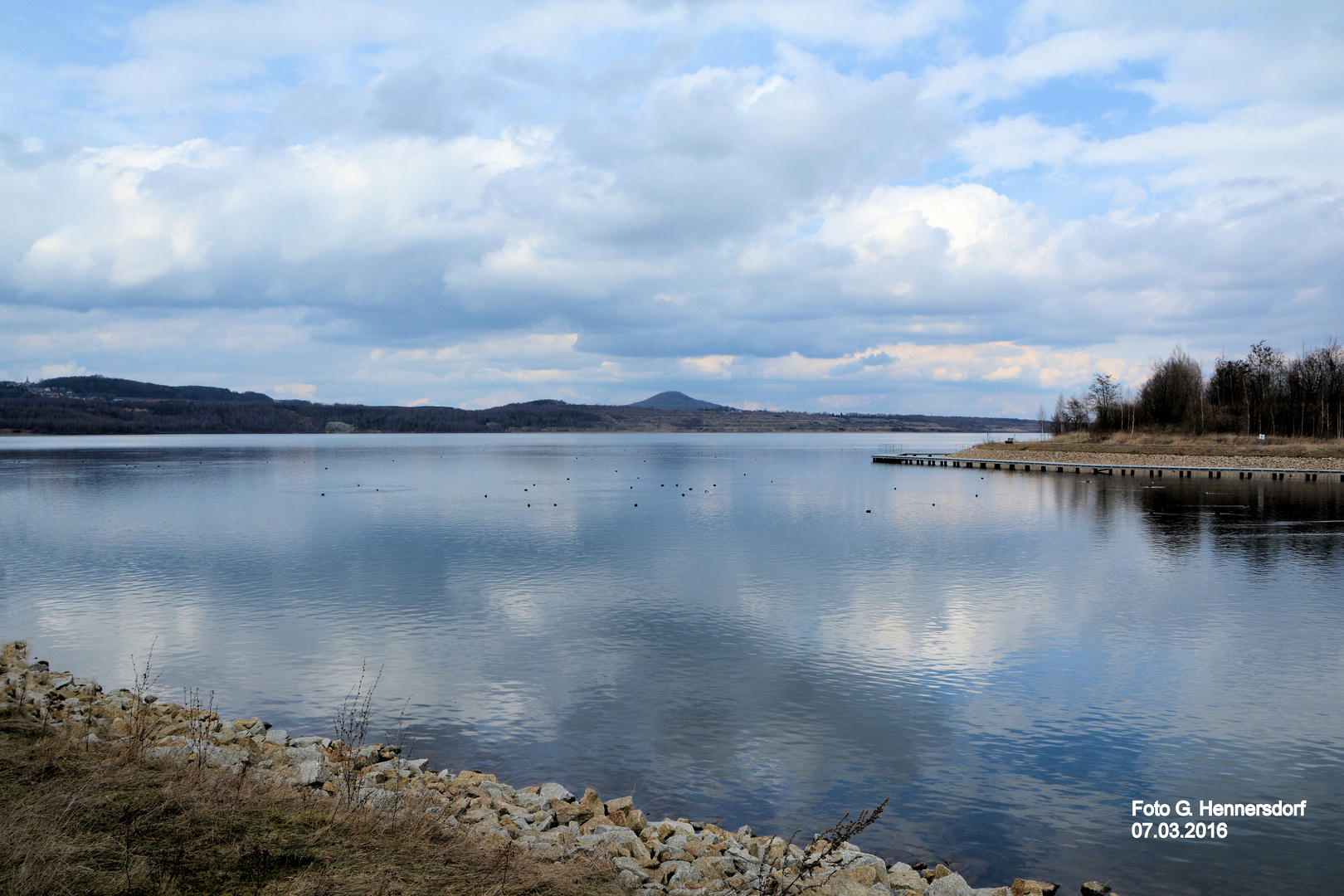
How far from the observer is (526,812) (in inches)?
379

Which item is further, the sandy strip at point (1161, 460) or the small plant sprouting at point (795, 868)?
the sandy strip at point (1161, 460)

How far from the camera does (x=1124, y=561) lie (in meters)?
30.8

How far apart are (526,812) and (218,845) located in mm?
3405

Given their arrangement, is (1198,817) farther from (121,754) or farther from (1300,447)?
(1300,447)

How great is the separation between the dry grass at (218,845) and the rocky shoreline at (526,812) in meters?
0.57

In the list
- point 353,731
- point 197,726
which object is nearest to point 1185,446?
point 353,731

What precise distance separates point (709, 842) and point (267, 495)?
55.9 meters

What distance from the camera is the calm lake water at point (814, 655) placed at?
10.9 m

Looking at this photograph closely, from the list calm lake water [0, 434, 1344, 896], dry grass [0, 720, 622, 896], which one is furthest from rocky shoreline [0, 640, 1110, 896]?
calm lake water [0, 434, 1344, 896]

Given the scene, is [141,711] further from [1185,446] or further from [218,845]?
[1185,446]

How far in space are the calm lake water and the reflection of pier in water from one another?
3628 cm

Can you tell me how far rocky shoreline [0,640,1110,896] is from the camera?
8.10 meters

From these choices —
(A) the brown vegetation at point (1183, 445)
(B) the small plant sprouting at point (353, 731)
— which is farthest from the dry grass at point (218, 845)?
(A) the brown vegetation at point (1183, 445)

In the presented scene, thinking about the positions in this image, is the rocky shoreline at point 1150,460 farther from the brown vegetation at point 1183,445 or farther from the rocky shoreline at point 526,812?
the rocky shoreline at point 526,812
